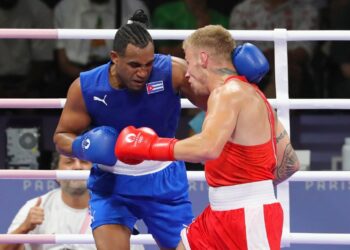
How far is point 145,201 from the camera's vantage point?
13.5ft

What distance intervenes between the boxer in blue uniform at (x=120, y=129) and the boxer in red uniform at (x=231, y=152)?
28 cm

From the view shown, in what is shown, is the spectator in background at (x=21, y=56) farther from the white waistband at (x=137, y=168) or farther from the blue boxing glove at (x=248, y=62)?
the blue boxing glove at (x=248, y=62)

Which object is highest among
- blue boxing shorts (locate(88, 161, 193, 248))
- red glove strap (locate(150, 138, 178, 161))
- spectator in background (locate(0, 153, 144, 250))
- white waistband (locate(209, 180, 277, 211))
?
red glove strap (locate(150, 138, 178, 161))

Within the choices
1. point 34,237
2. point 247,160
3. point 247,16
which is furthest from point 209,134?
point 247,16

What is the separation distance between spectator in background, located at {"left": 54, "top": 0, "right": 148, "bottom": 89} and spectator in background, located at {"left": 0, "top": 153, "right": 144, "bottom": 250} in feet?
4.87

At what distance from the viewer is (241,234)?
369cm

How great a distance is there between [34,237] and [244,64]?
1302mm

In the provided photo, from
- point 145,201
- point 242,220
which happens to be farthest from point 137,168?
point 242,220

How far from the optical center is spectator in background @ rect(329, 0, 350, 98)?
6262 mm

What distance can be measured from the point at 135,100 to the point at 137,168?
0.27m

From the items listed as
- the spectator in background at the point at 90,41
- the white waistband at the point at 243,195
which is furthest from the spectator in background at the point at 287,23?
the white waistband at the point at 243,195

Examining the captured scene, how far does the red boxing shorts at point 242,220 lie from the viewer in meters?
3.70

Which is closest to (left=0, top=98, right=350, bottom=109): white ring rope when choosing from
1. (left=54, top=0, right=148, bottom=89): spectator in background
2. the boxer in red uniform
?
the boxer in red uniform

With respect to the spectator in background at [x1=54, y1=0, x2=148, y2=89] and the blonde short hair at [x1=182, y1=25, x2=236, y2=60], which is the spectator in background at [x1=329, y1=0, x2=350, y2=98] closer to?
the spectator in background at [x1=54, y1=0, x2=148, y2=89]
